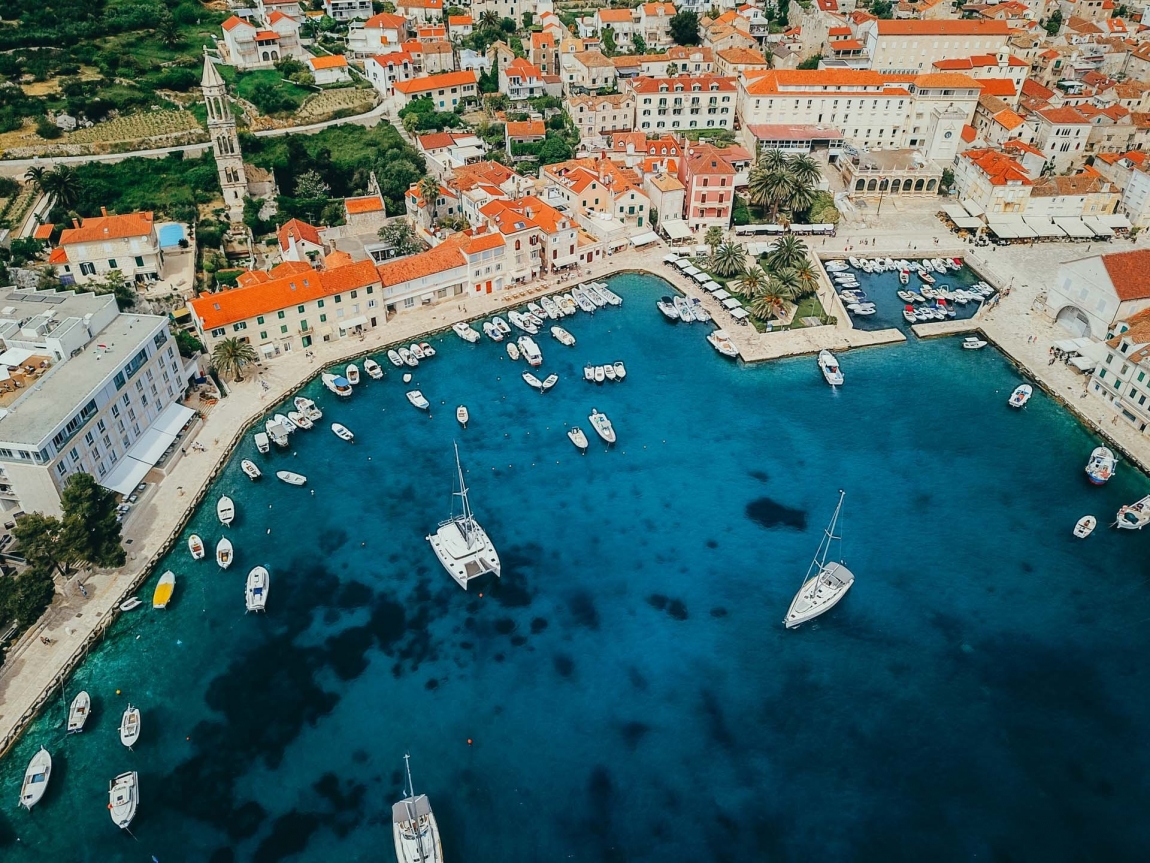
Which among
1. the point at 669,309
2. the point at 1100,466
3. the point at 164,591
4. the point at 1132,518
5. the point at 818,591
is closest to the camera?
the point at 818,591

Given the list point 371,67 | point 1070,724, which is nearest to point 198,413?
point 1070,724

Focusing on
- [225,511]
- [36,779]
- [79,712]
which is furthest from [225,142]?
[36,779]

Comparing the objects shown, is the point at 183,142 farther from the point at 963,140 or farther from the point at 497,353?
the point at 963,140

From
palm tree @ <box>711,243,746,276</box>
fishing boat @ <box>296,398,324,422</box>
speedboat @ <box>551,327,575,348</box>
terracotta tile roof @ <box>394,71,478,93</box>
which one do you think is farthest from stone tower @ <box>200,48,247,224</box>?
palm tree @ <box>711,243,746,276</box>

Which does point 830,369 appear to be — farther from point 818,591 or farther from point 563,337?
point 818,591

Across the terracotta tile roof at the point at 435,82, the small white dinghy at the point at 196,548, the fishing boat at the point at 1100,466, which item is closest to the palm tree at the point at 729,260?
the fishing boat at the point at 1100,466

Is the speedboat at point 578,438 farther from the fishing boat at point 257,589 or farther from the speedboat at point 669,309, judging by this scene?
the fishing boat at point 257,589

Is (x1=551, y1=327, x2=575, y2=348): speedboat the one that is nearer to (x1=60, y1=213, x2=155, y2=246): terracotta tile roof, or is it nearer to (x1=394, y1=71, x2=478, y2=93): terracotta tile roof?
(x1=60, y1=213, x2=155, y2=246): terracotta tile roof
